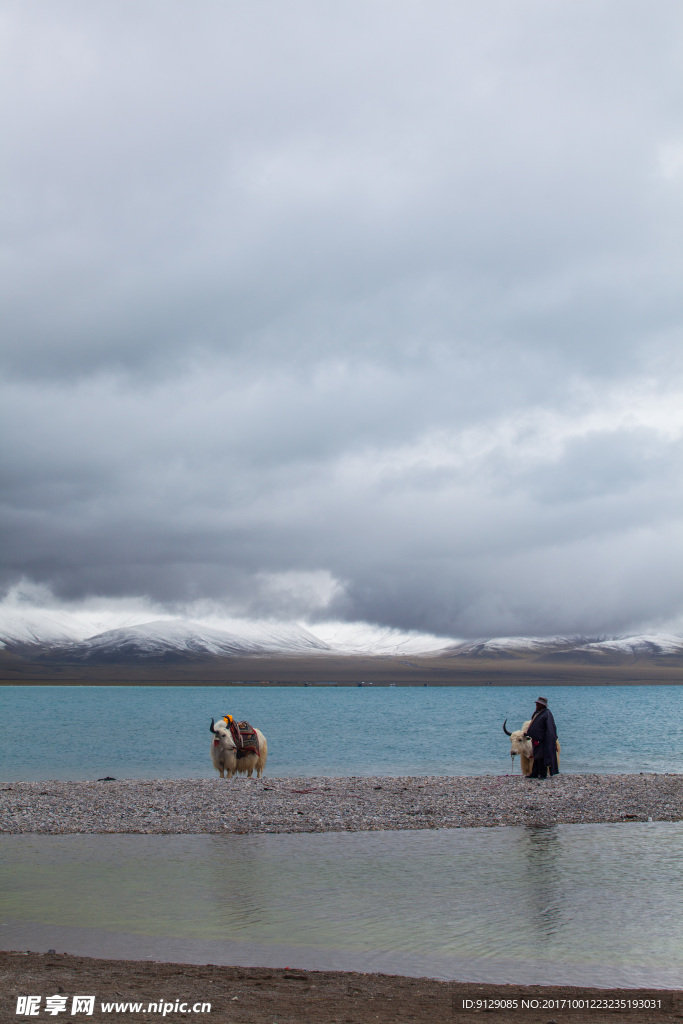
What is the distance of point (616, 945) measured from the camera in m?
10.3

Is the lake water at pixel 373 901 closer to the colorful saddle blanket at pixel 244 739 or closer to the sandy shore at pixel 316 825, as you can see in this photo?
the sandy shore at pixel 316 825

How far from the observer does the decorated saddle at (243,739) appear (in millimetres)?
28828

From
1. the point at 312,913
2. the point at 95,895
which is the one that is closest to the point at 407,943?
the point at 312,913

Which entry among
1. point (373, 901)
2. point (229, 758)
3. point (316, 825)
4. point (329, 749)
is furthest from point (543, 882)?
point (329, 749)

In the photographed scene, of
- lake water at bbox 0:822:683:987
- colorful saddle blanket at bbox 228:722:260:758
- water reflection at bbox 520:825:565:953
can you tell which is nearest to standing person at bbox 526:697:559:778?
water reflection at bbox 520:825:565:953

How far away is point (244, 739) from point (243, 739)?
0.04 meters

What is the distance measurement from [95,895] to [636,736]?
173 ft

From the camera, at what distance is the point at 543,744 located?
88.0 feet

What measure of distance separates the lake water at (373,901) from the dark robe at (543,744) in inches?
316

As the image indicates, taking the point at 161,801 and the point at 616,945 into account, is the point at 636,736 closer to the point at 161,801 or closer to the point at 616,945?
the point at 161,801

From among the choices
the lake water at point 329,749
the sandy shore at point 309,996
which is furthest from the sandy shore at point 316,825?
the lake water at point 329,749

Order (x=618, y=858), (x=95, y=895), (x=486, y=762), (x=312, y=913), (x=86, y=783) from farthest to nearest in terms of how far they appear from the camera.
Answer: (x=486, y=762) < (x=86, y=783) < (x=618, y=858) < (x=95, y=895) < (x=312, y=913)

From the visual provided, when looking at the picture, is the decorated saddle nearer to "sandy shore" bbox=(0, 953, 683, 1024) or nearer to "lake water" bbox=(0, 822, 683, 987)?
"lake water" bbox=(0, 822, 683, 987)

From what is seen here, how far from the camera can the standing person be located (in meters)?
26.7
